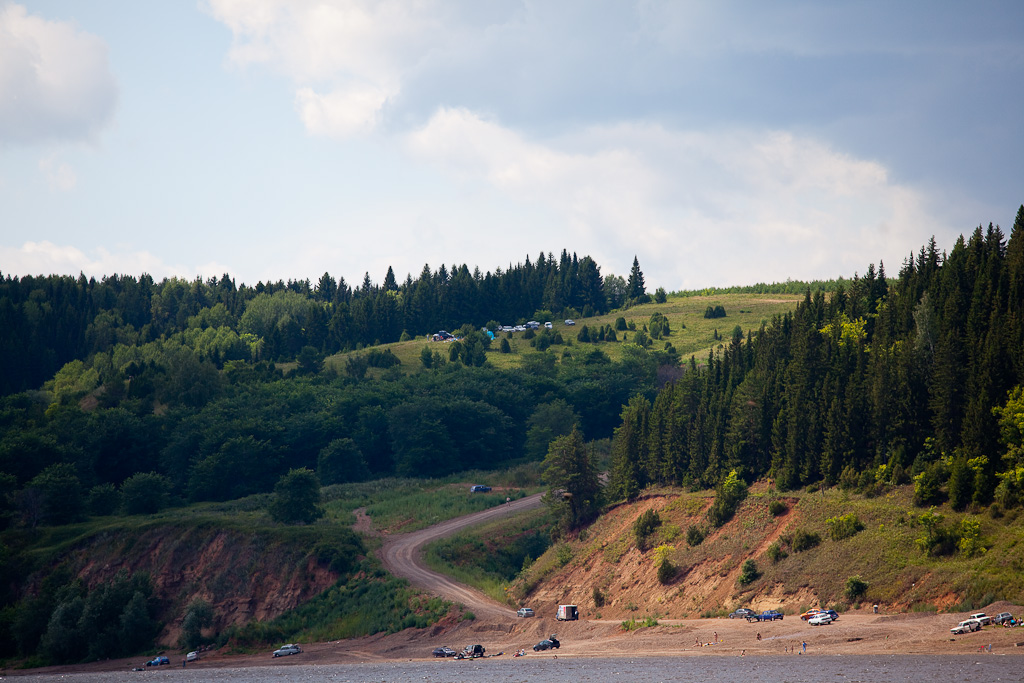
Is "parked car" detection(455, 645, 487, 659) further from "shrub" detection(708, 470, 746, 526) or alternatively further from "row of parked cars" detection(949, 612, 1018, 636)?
"row of parked cars" detection(949, 612, 1018, 636)

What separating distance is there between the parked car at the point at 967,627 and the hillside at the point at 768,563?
3699 millimetres

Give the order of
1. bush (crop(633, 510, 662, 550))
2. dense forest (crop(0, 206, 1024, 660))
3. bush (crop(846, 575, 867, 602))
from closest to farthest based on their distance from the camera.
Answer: bush (crop(846, 575, 867, 602)) < dense forest (crop(0, 206, 1024, 660)) < bush (crop(633, 510, 662, 550))

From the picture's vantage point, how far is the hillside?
2571 inches

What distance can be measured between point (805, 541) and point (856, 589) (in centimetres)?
1001

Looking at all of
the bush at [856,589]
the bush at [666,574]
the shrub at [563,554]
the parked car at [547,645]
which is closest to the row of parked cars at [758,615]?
the bush at [856,589]

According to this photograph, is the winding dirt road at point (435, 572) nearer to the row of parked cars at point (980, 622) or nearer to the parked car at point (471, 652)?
the parked car at point (471, 652)

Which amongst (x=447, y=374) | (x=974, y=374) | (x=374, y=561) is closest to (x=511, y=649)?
(x=374, y=561)

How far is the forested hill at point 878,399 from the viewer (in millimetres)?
76438

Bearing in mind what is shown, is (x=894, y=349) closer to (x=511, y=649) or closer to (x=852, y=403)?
(x=852, y=403)

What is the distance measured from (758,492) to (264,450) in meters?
87.3

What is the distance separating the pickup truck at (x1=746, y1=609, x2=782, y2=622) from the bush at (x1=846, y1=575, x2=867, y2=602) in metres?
5.98

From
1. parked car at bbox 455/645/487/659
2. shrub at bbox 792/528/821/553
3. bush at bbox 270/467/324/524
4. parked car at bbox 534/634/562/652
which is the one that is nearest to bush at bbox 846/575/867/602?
shrub at bbox 792/528/821/553

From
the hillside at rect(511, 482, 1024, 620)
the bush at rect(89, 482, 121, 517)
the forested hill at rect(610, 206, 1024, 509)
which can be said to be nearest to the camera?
the hillside at rect(511, 482, 1024, 620)

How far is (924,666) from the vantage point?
5697 cm
